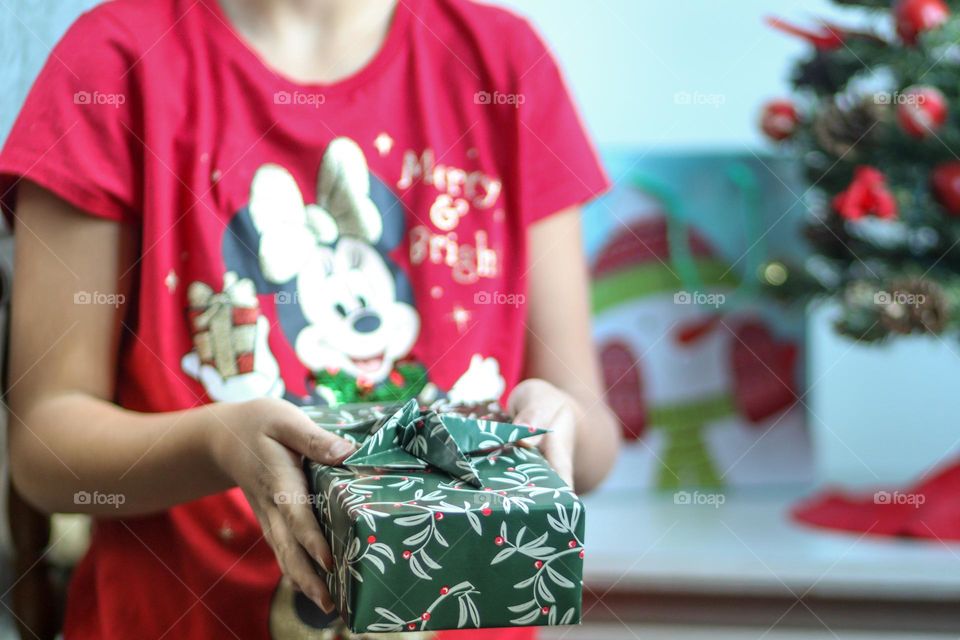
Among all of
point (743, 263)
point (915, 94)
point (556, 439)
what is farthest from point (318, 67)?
point (743, 263)

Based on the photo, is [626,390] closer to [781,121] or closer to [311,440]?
[781,121]

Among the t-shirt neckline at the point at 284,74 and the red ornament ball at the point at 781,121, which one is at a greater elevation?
the red ornament ball at the point at 781,121

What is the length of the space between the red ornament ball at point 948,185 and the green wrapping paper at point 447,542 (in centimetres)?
81

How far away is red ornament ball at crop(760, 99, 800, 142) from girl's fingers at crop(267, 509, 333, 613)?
90 centimetres

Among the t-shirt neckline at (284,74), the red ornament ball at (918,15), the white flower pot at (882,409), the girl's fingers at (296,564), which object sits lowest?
the white flower pot at (882,409)

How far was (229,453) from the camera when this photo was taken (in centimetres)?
50

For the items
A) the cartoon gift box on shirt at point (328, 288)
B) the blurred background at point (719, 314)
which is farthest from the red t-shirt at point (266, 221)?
the blurred background at point (719, 314)

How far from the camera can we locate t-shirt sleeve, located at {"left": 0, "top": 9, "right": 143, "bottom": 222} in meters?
0.55

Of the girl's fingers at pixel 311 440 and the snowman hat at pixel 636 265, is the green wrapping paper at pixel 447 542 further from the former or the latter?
the snowman hat at pixel 636 265

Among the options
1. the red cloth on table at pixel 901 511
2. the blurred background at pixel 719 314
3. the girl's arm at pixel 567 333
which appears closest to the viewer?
the girl's arm at pixel 567 333

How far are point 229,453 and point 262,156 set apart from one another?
0.19m

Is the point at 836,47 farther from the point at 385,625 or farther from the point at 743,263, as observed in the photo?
the point at 385,625

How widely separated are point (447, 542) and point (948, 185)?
87cm

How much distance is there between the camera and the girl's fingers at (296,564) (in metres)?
0.46
